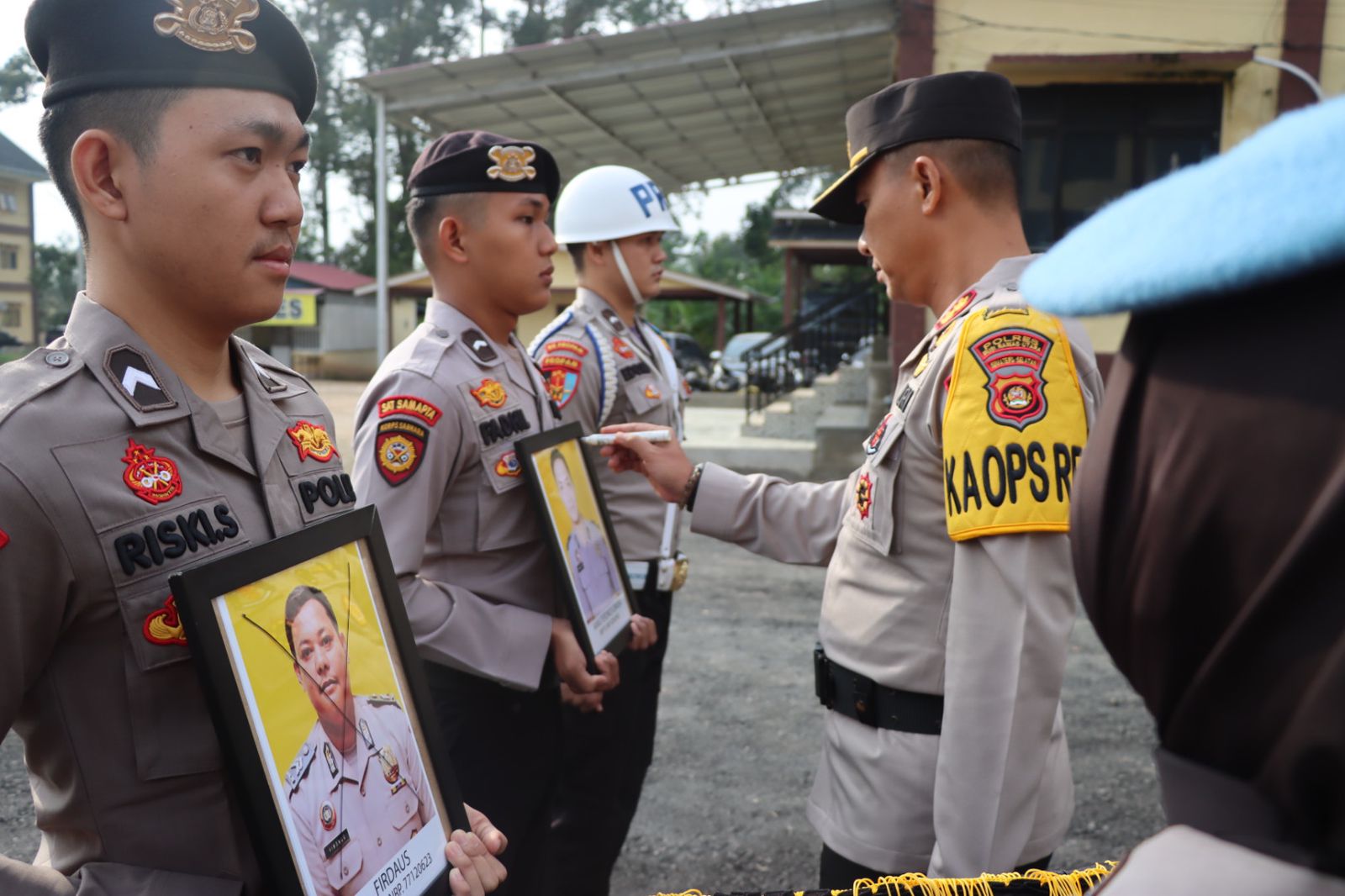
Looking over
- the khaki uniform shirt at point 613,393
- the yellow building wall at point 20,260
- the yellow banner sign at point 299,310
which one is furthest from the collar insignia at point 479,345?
the yellow building wall at point 20,260

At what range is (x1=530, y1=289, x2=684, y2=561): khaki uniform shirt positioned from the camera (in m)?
3.36

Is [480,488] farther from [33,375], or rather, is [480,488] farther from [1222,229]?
[1222,229]

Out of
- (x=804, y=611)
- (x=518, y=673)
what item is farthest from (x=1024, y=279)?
(x=804, y=611)

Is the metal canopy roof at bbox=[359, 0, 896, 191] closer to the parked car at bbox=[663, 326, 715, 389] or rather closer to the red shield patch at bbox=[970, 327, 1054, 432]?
the red shield patch at bbox=[970, 327, 1054, 432]

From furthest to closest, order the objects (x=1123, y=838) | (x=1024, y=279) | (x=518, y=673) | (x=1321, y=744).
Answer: (x=1123, y=838) → (x=518, y=673) → (x=1024, y=279) → (x=1321, y=744)

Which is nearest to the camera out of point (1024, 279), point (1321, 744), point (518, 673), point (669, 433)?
point (1321, 744)

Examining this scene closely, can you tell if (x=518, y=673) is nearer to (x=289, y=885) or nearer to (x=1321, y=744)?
(x=289, y=885)

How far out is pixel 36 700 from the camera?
3.99 ft

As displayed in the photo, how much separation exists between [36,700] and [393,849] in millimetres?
463

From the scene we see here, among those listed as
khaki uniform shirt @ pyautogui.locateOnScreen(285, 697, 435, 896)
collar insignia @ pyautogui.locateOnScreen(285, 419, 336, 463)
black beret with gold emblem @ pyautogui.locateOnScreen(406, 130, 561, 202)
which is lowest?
khaki uniform shirt @ pyautogui.locateOnScreen(285, 697, 435, 896)

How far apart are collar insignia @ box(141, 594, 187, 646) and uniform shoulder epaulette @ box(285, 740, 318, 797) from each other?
19 centimetres

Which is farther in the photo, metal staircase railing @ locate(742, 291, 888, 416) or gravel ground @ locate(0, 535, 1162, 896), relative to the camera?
metal staircase railing @ locate(742, 291, 888, 416)

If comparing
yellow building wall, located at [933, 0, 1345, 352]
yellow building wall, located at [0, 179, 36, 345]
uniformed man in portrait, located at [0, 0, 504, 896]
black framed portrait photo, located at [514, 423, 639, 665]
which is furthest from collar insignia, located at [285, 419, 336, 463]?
yellow building wall, located at [0, 179, 36, 345]

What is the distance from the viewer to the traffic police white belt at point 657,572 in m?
3.34
